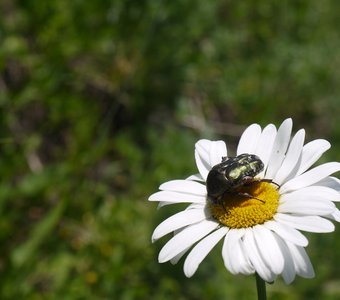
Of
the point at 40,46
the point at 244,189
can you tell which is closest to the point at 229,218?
the point at 244,189

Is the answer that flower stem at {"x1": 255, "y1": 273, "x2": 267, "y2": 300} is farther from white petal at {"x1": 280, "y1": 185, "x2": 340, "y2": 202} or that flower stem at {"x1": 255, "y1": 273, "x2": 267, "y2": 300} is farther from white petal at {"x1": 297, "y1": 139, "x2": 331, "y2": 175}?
white petal at {"x1": 297, "y1": 139, "x2": 331, "y2": 175}

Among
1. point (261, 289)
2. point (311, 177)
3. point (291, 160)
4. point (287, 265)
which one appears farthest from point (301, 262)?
point (291, 160)

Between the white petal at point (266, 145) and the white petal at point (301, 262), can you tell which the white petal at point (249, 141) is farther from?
the white petal at point (301, 262)

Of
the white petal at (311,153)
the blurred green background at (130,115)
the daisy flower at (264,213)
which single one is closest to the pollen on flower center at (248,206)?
the daisy flower at (264,213)

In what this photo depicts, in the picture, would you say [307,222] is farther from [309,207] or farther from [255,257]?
[255,257]

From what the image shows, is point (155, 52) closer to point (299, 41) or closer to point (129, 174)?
point (129, 174)
